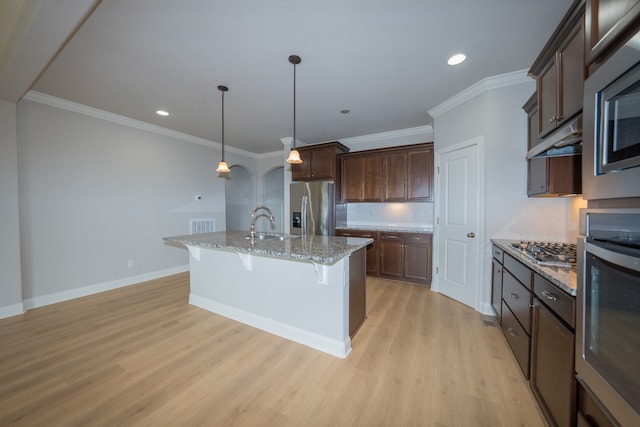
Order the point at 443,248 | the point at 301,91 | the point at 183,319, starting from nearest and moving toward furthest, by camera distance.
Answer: the point at 183,319 < the point at 301,91 < the point at 443,248

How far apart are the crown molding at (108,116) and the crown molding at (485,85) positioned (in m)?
4.41

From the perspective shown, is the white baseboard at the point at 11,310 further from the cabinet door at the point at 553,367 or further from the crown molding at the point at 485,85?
the crown molding at the point at 485,85

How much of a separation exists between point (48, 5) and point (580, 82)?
313 centimetres

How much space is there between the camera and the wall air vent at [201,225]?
4.60m

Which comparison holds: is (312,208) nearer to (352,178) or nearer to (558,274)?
(352,178)

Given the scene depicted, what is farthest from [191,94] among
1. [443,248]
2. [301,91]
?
[443,248]

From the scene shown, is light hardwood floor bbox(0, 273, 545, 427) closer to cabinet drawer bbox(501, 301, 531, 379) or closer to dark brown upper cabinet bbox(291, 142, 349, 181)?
cabinet drawer bbox(501, 301, 531, 379)

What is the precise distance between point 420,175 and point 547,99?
2085 millimetres

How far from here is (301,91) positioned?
2.82 meters

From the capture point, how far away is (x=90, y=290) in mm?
3342

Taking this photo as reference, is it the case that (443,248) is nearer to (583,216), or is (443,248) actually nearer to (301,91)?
(583,216)

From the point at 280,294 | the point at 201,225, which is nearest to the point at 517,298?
the point at 280,294

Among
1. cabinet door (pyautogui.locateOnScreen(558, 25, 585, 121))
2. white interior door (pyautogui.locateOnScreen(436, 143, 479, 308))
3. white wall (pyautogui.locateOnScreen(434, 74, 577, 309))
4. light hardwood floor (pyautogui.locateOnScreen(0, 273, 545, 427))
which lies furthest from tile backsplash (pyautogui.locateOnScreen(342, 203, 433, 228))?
cabinet door (pyautogui.locateOnScreen(558, 25, 585, 121))

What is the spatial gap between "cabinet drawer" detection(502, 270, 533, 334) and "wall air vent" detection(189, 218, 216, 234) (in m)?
4.88
